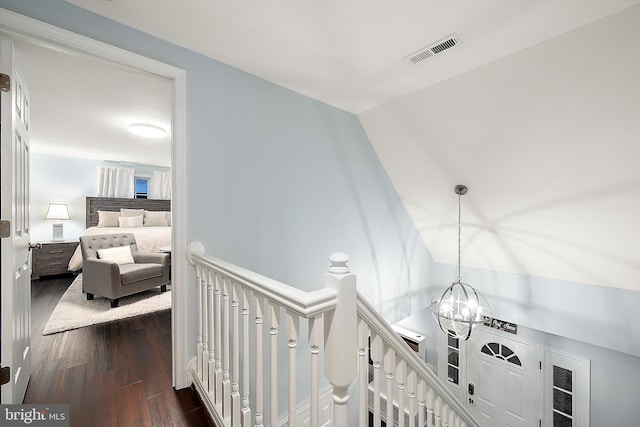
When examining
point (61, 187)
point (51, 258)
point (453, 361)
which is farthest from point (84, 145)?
point (453, 361)

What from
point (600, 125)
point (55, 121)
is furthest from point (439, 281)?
point (55, 121)

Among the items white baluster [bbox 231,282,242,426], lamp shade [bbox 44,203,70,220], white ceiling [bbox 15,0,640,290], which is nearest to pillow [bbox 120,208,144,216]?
lamp shade [bbox 44,203,70,220]

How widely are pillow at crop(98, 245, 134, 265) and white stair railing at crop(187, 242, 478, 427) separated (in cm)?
264

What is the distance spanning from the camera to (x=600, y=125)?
6.15ft

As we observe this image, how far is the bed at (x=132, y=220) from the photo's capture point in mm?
4585

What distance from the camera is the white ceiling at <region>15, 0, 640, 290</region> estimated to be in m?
1.52

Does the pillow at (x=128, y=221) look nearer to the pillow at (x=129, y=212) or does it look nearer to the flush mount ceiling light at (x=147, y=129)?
the pillow at (x=129, y=212)

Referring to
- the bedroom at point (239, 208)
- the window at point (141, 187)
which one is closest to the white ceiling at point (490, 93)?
the bedroom at point (239, 208)

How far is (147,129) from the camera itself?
11.1ft

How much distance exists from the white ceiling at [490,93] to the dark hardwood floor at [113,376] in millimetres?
2279

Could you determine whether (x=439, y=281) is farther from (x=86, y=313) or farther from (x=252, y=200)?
(x=86, y=313)

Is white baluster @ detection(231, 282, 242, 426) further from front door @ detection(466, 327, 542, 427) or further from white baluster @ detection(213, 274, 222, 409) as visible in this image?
front door @ detection(466, 327, 542, 427)

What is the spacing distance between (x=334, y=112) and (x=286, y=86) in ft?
2.02

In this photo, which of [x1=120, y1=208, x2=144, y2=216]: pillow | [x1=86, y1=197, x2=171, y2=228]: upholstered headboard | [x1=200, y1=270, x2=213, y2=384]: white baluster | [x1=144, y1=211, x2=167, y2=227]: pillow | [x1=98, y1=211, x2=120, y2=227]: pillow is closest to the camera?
[x1=200, y1=270, x2=213, y2=384]: white baluster
